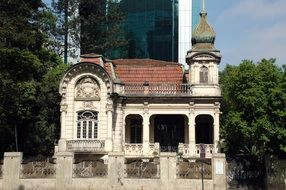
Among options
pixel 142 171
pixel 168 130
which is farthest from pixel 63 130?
pixel 142 171

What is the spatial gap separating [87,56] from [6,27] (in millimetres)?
10112

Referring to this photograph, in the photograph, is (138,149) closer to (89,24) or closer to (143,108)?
(143,108)

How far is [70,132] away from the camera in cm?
3522

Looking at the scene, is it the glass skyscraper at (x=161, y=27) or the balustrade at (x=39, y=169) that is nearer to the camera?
the balustrade at (x=39, y=169)

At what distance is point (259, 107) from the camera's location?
29.9 metres

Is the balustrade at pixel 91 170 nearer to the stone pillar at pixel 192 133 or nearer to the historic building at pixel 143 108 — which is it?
Answer: the historic building at pixel 143 108

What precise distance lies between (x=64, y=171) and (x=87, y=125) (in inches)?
350

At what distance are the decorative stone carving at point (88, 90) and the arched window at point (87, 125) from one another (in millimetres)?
1155

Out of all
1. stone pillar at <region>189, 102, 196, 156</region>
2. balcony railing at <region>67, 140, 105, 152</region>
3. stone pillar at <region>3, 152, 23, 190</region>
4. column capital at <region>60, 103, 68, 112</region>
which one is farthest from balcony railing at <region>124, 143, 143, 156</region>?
stone pillar at <region>3, 152, 23, 190</region>

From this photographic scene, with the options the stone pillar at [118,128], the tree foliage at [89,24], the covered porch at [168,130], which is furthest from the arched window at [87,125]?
the tree foliage at [89,24]

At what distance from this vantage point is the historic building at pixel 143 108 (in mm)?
35375

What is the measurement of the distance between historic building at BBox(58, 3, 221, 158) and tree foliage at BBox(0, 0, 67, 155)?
3.69 meters

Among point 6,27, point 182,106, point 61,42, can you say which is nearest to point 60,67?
point 61,42

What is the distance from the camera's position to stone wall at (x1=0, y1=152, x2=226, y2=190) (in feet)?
86.6
